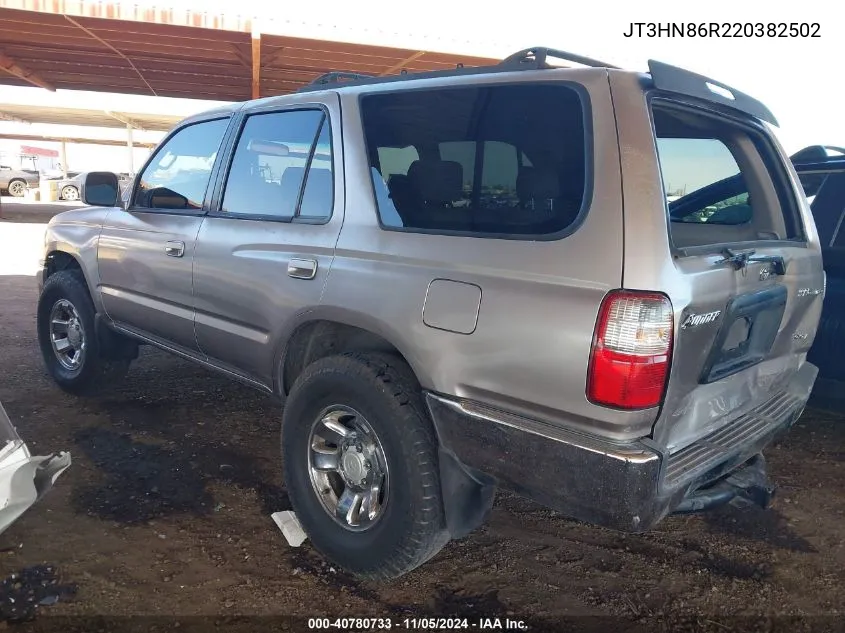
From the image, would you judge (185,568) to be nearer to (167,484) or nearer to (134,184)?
(167,484)

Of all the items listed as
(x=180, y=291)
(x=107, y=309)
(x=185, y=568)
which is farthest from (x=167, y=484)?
(x=107, y=309)

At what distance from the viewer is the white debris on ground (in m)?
2.81

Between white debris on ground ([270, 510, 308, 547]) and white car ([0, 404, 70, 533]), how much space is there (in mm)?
978

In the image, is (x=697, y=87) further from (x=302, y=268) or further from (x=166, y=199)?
(x=166, y=199)

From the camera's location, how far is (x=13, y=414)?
409 centimetres

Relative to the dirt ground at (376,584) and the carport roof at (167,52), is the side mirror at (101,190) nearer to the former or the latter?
the dirt ground at (376,584)

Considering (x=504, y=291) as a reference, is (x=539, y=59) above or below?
above

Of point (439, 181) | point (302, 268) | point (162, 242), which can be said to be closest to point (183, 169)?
point (162, 242)

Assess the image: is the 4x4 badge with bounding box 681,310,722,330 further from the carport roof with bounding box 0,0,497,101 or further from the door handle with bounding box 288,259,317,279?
the carport roof with bounding box 0,0,497,101

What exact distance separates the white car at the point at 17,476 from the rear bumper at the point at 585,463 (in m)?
1.43

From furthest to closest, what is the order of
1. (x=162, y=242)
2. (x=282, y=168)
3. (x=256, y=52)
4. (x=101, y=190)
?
(x=256, y=52)
(x=101, y=190)
(x=162, y=242)
(x=282, y=168)

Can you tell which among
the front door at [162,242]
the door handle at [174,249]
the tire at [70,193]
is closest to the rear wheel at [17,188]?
the tire at [70,193]

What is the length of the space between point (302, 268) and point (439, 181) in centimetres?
70

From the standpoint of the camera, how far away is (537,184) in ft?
6.97
